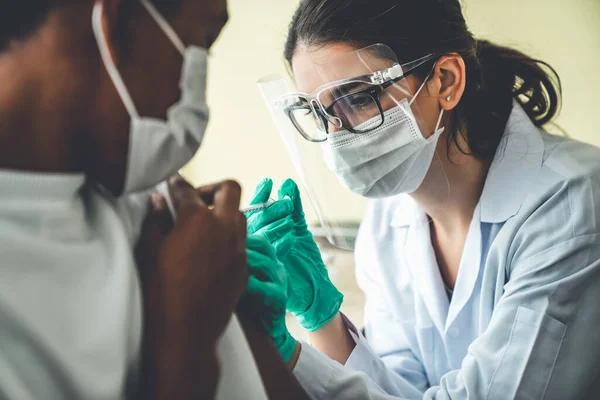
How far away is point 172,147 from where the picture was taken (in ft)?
1.93

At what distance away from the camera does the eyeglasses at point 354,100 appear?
1.02m

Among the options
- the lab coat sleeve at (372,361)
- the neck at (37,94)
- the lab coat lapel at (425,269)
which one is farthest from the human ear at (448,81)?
the neck at (37,94)

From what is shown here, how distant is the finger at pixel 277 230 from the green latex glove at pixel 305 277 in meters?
0.03

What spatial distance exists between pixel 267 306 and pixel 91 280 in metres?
0.35

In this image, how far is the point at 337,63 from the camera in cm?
102

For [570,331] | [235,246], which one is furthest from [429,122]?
[235,246]

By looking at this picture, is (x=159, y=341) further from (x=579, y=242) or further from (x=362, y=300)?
(x=362, y=300)

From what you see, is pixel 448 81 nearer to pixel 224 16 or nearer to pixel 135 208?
pixel 224 16

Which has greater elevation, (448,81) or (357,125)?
(448,81)

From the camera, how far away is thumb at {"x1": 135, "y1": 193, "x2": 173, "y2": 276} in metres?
0.57

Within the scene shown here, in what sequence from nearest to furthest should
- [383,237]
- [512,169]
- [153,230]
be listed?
[153,230]
[512,169]
[383,237]

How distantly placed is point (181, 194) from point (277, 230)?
384 millimetres

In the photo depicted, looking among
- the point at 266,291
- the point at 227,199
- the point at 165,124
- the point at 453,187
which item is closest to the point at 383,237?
the point at 453,187

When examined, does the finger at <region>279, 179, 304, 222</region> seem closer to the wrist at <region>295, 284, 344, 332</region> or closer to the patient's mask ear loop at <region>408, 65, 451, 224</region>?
the wrist at <region>295, 284, 344, 332</region>
